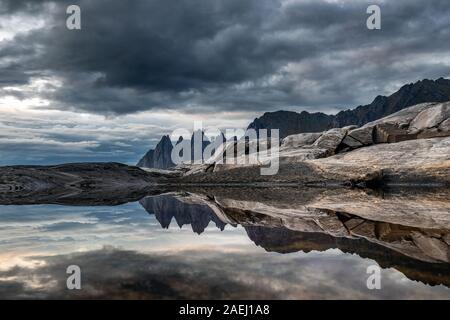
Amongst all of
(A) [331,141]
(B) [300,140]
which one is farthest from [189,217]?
(B) [300,140]

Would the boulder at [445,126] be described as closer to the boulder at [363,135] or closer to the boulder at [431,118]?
the boulder at [431,118]

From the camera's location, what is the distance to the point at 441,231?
31.5ft

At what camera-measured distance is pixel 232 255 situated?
7781mm

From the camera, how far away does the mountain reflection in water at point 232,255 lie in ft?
17.7

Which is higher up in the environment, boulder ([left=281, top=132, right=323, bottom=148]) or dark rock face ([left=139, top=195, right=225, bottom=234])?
boulder ([left=281, top=132, right=323, bottom=148])

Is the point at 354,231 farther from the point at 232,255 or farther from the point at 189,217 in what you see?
the point at 189,217

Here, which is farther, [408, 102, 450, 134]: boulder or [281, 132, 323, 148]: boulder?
[281, 132, 323, 148]: boulder

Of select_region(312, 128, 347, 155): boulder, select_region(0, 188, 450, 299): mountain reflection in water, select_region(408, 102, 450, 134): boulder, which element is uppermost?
select_region(408, 102, 450, 134): boulder

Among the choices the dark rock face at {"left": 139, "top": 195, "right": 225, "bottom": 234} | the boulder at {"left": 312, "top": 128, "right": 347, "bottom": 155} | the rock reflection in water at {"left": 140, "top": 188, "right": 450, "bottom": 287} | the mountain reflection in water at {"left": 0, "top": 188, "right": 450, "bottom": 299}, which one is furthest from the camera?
the boulder at {"left": 312, "top": 128, "right": 347, "bottom": 155}

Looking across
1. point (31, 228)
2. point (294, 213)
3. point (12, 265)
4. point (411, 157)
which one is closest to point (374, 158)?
point (411, 157)

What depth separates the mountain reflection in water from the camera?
541 centimetres

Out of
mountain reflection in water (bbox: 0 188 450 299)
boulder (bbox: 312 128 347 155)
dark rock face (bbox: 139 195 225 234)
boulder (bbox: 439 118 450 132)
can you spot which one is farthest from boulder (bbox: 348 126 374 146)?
mountain reflection in water (bbox: 0 188 450 299)

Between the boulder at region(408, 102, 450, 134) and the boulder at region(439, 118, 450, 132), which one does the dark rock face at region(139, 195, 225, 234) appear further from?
the boulder at region(408, 102, 450, 134)
